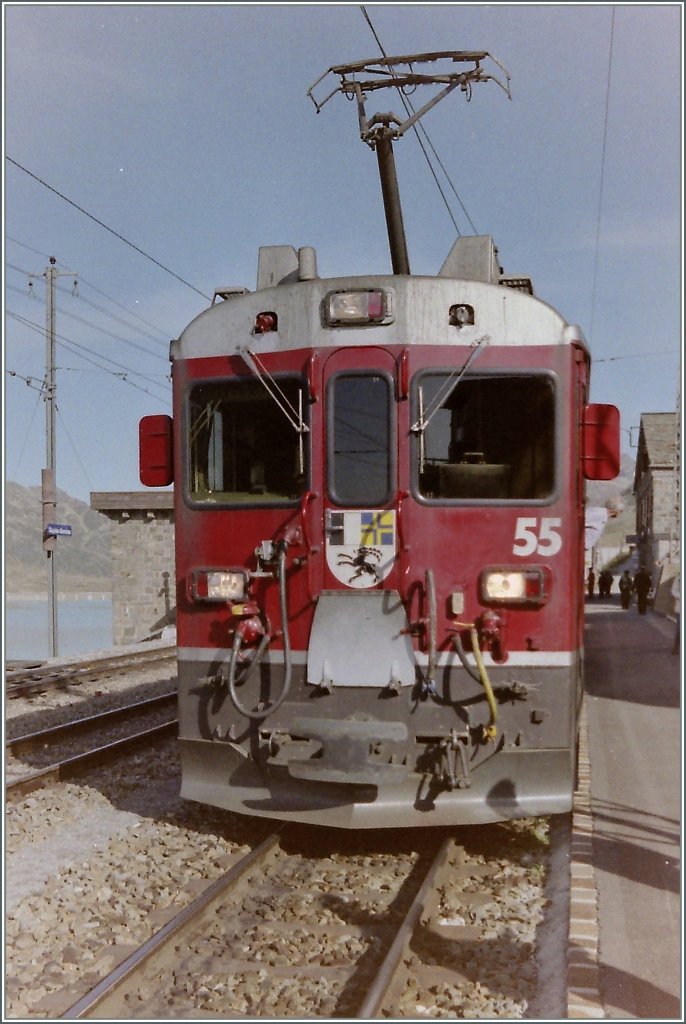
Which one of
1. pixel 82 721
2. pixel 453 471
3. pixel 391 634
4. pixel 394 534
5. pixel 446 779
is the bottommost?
pixel 82 721

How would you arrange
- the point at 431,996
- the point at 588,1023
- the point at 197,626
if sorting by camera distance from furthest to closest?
the point at 197,626 < the point at 431,996 < the point at 588,1023

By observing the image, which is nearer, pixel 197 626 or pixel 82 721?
pixel 197 626

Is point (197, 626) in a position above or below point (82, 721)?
above

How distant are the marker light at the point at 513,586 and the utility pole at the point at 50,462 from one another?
56.0ft

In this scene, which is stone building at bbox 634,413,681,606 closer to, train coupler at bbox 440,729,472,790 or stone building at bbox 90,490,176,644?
stone building at bbox 90,490,176,644

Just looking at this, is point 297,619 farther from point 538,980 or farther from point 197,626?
point 538,980

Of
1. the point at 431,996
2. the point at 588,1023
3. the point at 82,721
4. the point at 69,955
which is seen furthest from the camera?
the point at 82,721

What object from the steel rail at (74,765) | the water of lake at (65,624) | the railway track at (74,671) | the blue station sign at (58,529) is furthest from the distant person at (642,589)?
the water of lake at (65,624)

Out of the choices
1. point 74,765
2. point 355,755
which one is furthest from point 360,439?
point 74,765

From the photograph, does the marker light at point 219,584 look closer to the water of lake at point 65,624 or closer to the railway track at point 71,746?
the railway track at point 71,746

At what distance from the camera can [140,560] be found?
2761 cm

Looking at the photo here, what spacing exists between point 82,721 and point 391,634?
19.1 feet

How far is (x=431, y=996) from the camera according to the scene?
405 centimetres

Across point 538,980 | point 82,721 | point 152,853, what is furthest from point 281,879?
point 82,721
